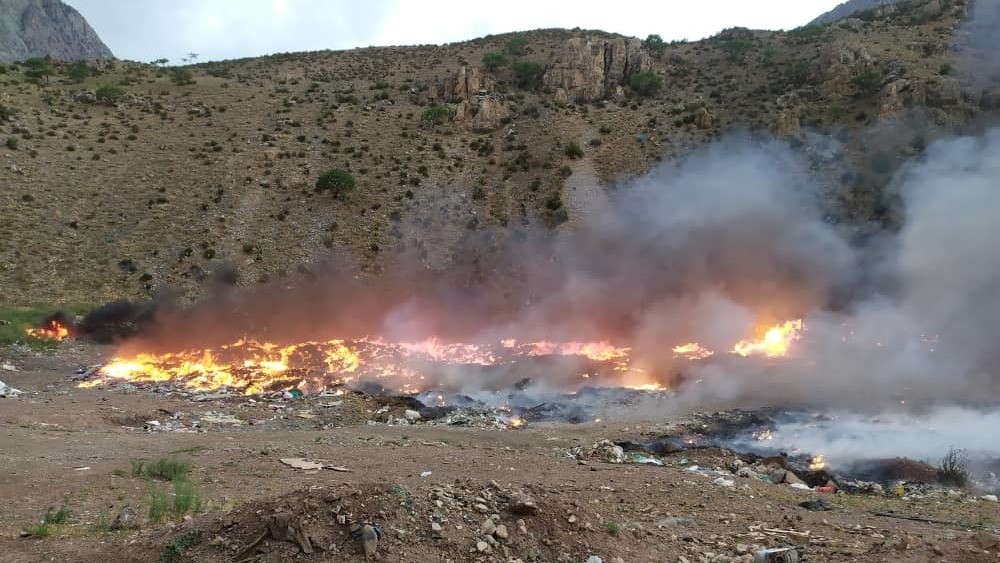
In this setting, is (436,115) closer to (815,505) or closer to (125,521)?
(815,505)

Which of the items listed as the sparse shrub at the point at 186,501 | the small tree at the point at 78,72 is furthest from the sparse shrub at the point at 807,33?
the small tree at the point at 78,72

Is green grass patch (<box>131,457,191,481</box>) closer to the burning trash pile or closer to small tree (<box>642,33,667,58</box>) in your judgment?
the burning trash pile

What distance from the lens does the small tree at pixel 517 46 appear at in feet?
154

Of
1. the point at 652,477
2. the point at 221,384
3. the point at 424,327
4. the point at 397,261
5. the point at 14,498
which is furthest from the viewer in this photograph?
the point at 397,261

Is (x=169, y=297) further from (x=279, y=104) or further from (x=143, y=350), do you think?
(x=279, y=104)

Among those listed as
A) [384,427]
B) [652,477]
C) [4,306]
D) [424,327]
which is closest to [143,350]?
[4,306]

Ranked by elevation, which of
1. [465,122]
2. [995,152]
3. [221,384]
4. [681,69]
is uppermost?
[681,69]

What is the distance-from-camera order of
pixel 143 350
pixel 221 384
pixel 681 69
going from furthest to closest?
pixel 681 69, pixel 143 350, pixel 221 384

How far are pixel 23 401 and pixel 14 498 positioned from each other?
834 centimetres

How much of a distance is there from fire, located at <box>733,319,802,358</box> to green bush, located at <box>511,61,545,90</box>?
2617 centimetres

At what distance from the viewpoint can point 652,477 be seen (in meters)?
9.99

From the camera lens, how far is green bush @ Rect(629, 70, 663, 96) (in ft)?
128

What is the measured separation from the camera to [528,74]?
4131 centimetres

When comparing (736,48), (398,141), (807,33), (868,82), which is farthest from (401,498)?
(807,33)
